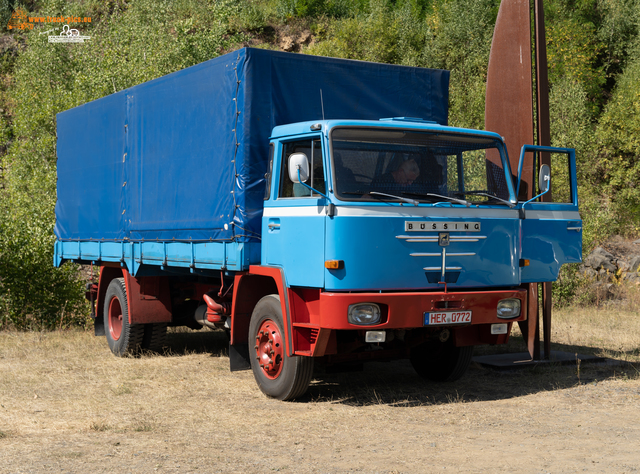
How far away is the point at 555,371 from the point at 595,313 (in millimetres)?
6613

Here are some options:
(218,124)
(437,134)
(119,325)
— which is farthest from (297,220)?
(119,325)

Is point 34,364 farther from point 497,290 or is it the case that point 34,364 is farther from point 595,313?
point 595,313

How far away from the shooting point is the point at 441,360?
8461 mm

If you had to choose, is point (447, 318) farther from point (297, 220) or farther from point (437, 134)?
point (437, 134)

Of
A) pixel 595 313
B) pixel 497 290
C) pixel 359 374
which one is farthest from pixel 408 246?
pixel 595 313

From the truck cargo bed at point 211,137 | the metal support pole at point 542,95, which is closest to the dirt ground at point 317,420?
the metal support pole at point 542,95

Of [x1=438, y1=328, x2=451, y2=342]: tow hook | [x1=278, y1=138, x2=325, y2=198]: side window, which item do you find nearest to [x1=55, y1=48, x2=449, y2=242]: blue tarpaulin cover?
[x1=278, y1=138, x2=325, y2=198]: side window

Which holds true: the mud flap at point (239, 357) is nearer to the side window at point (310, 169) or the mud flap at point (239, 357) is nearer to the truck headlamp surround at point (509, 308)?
the side window at point (310, 169)

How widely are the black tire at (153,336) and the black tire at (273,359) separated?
3420 millimetres

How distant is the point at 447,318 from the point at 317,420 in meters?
1.56

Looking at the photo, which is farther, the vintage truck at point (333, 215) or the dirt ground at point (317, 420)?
the vintage truck at point (333, 215)

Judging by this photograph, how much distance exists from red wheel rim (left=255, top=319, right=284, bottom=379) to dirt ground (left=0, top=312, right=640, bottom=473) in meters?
0.33

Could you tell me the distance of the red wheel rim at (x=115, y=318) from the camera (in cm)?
1099

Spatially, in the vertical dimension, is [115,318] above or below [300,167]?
below
